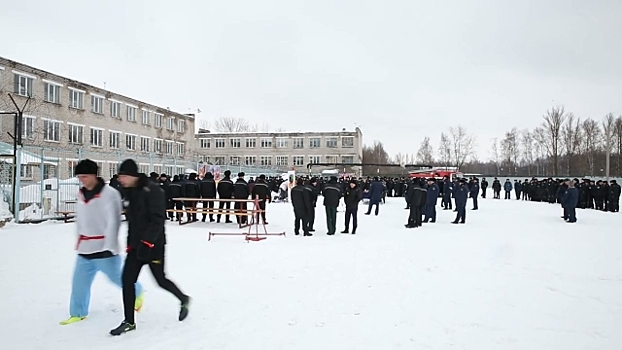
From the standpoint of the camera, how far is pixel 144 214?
5332 millimetres

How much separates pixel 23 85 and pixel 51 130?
446cm

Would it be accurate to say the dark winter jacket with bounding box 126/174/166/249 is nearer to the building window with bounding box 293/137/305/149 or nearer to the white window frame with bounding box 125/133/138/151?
the white window frame with bounding box 125/133/138/151

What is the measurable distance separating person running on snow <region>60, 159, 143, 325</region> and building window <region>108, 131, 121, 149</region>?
45.7 m

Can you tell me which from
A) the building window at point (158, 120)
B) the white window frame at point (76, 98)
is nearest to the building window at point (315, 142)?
the building window at point (158, 120)

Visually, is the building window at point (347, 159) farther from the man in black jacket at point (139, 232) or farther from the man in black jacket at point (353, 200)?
the man in black jacket at point (139, 232)

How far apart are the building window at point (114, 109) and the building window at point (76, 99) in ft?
14.5

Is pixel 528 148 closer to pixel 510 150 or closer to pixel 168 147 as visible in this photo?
pixel 510 150

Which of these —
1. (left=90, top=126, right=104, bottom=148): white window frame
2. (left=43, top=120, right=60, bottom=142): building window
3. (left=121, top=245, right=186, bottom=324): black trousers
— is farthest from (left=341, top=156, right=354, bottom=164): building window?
(left=121, top=245, right=186, bottom=324): black trousers

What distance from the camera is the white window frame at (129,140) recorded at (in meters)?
50.5

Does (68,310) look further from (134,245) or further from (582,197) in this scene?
(582,197)

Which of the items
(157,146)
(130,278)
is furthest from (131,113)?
(130,278)

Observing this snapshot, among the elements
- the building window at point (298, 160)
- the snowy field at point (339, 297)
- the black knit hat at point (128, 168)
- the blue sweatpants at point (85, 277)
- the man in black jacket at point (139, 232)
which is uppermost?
the building window at point (298, 160)

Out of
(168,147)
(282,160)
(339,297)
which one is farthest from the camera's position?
(282,160)

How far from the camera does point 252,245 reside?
1188 cm
